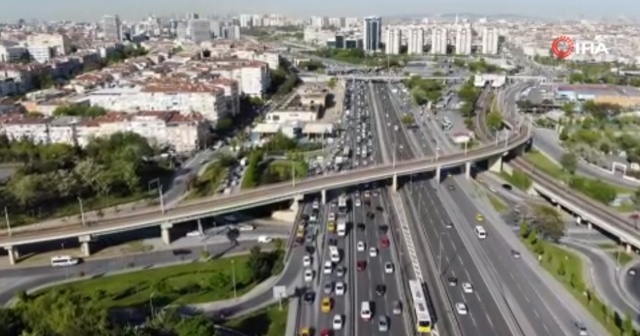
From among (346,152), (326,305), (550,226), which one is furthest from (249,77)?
(326,305)

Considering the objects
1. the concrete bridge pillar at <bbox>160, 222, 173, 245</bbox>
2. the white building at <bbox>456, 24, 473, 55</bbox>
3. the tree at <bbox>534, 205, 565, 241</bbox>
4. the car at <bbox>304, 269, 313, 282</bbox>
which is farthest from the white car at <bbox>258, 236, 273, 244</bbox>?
the white building at <bbox>456, 24, 473, 55</bbox>

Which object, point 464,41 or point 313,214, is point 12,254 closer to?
point 313,214

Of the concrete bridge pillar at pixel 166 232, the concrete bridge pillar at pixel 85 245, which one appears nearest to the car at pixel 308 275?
the concrete bridge pillar at pixel 166 232

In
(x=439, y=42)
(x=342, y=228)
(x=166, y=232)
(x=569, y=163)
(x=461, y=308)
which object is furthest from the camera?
(x=439, y=42)

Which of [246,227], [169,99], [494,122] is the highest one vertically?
[169,99]

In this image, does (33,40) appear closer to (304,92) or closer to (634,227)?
(304,92)

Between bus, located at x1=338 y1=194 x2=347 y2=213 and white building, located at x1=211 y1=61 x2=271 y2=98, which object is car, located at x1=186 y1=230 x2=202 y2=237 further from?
white building, located at x1=211 y1=61 x2=271 y2=98

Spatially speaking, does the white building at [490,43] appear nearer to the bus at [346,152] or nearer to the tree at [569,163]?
the bus at [346,152]
